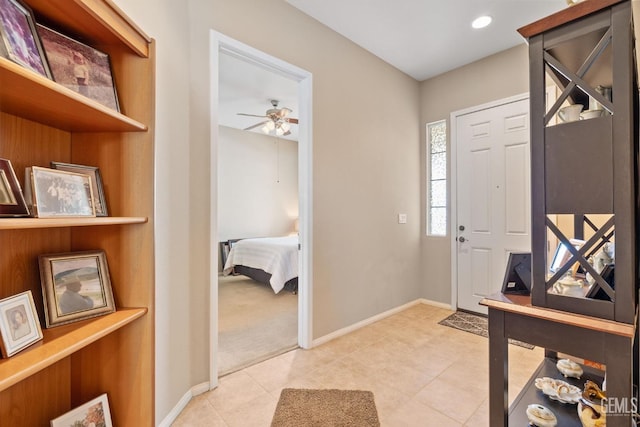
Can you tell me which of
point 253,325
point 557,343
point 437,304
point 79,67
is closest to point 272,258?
point 253,325

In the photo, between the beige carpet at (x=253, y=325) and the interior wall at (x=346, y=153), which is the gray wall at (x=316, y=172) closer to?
the interior wall at (x=346, y=153)

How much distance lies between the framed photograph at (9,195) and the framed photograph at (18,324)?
0.87 ft

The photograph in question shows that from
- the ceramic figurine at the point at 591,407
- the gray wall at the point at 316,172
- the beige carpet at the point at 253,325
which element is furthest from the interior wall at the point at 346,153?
the ceramic figurine at the point at 591,407

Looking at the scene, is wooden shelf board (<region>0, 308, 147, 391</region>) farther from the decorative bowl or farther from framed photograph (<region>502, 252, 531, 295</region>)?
the decorative bowl

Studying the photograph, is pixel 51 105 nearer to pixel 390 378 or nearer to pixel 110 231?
pixel 110 231

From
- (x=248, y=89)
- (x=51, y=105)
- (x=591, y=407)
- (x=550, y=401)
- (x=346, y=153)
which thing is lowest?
(x=550, y=401)

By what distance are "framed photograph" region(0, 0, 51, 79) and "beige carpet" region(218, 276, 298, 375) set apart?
81.4 inches

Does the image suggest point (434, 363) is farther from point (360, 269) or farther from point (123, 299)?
point (123, 299)

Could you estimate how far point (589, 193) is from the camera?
1.06m

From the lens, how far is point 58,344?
92cm

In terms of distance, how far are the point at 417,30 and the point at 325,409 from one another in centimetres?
326

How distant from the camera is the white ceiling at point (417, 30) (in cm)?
247

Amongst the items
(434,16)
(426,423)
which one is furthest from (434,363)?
(434,16)

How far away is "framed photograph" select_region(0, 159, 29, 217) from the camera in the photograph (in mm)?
843
